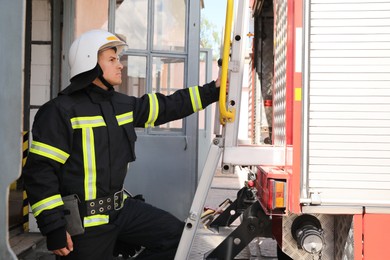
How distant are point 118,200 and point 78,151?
0.40 meters

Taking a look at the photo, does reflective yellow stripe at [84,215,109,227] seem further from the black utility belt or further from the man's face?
the man's face

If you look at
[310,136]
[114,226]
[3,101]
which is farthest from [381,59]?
[3,101]

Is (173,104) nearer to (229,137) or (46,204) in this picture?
(229,137)

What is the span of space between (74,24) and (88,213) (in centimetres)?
269

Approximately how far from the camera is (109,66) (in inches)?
115

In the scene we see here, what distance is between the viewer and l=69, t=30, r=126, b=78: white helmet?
9.20 ft

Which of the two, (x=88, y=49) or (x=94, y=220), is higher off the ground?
(x=88, y=49)

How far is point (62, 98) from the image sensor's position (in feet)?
9.09

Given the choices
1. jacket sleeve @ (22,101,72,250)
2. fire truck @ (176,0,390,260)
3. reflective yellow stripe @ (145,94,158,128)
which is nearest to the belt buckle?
jacket sleeve @ (22,101,72,250)

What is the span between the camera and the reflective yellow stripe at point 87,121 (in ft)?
8.89

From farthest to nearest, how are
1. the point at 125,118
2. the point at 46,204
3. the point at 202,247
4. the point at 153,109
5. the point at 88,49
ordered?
the point at 202,247 → the point at 153,109 → the point at 125,118 → the point at 88,49 → the point at 46,204

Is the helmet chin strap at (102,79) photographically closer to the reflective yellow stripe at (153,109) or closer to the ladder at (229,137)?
the reflective yellow stripe at (153,109)

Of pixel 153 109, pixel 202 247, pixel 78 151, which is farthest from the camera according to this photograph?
pixel 202 247

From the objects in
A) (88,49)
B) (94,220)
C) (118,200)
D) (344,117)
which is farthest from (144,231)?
(344,117)
